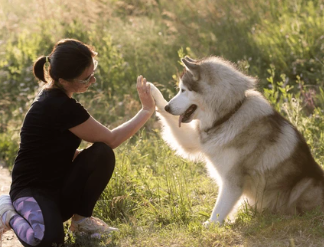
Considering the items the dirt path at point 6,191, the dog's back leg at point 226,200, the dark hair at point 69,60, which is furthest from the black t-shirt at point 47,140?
the dog's back leg at point 226,200

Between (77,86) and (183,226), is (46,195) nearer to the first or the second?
(77,86)

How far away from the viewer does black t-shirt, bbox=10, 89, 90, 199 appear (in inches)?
133

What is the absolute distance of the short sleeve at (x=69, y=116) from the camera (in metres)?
3.36

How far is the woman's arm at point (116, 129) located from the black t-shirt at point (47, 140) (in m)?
0.06

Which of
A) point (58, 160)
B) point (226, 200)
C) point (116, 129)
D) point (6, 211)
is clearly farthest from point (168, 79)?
point (6, 211)

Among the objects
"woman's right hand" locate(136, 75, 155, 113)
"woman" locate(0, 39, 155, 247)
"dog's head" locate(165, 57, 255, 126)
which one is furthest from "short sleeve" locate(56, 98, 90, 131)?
"dog's head" locate(165, 57, 255, 126)

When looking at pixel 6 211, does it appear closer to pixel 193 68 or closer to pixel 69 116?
pixel 69 116

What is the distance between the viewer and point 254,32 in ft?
23.9

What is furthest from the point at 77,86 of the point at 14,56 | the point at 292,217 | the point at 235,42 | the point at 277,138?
the point at 14,56

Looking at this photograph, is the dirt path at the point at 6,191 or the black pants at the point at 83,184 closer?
the black pants at the point at 83,184

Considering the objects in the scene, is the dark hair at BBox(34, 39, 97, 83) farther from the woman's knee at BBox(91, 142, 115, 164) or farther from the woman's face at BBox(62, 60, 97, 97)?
the woman's knee at BBox(91, 142, 115, 164)

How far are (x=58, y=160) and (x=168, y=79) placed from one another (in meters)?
3.56

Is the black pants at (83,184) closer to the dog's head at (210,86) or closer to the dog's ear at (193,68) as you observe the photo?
the dog's head at (210,86)

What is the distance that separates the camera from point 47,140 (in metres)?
3.42
